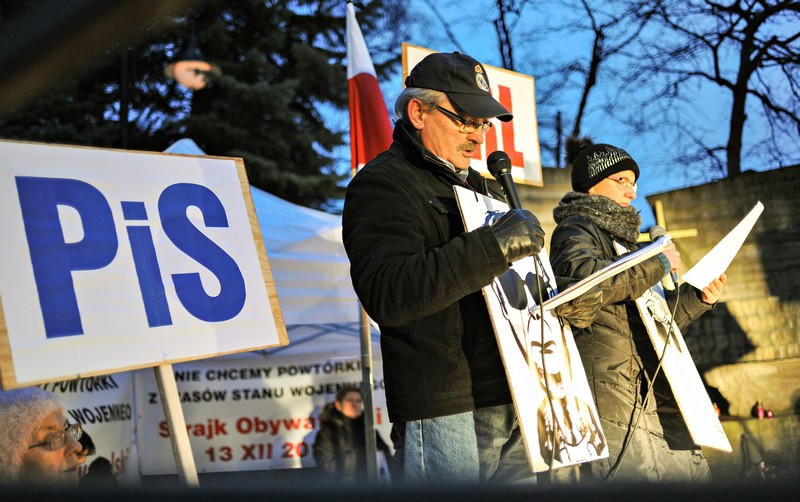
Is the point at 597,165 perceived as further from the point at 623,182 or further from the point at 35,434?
the point at 35,434

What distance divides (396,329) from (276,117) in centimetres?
1410

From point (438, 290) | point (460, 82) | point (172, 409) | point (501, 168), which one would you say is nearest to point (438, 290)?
point (438, 290)

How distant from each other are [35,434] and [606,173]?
7.51ft

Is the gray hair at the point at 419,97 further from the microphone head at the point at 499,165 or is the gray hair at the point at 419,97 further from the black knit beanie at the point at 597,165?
the black knit beanie at the point at 597,165

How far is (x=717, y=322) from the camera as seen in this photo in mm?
7562

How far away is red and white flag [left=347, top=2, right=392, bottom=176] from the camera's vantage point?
550 centimetres

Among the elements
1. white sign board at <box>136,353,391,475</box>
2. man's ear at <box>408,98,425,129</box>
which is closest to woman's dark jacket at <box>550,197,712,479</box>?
man's ear at <box>408,98,425,129</box>

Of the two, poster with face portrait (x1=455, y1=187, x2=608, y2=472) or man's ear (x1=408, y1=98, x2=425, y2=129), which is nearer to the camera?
poster with face portrait (x1=455, y1=187, x2=608, y2=472)

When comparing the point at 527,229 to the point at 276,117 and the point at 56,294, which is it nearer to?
the point at 56,294

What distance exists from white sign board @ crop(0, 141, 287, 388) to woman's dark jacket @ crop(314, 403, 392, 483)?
16.1 ft

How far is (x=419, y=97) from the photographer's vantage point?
2.35m

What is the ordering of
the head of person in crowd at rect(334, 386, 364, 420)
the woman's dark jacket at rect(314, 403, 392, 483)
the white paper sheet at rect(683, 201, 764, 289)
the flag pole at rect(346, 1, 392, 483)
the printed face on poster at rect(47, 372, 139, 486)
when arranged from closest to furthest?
the white paper sheet at rect(683, 201, 764, 289)
the flag pole at rect(346, 1, 392, 483)
the printed face on poster at rect(47, 372, 139, 486)
the woman's dark jacket at rect(314, 403, 392, 483)
the head of person in crowd at rect(334, 386, 364, 420)

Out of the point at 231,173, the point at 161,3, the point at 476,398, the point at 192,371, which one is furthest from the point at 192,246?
the point at 192,371

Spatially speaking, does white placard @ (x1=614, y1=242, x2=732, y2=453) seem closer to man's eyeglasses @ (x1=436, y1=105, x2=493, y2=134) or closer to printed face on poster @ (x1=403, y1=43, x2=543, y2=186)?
man's eyeglasses @ (x1=436, y1=105, x2=493, y2=134)
